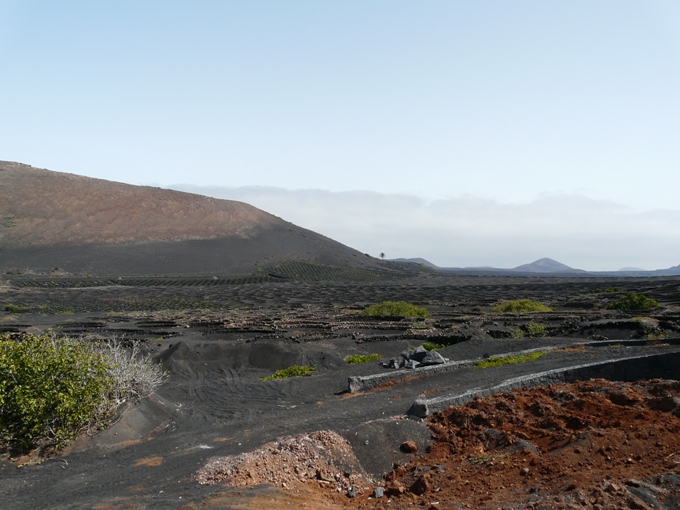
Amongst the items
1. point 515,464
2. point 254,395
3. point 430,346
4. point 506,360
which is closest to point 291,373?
point 254,395

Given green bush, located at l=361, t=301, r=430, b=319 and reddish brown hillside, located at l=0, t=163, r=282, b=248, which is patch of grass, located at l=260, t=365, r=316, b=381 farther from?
reddish brown hillside, located at l=0, t=163, r=282, b=248

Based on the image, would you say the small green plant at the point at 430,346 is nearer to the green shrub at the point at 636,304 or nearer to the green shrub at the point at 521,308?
the green shrub at the point at 521,308

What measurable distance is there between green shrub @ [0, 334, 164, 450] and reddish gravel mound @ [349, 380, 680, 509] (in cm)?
653

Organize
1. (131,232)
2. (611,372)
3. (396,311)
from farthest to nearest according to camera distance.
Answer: (131,232) → (396,311) → (611,372)

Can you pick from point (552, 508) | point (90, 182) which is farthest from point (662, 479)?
point (90, 182)

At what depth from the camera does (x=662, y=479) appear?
7.13 meters

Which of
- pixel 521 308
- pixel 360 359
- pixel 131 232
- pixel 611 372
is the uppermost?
pixel 131 232

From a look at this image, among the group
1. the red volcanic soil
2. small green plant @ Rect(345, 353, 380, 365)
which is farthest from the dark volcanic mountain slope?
the red volcanic soil

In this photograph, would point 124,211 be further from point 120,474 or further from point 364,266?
point 120,474

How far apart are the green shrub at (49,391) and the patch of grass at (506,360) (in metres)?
10.7

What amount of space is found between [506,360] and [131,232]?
308 ft

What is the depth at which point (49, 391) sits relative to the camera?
11.6 metres

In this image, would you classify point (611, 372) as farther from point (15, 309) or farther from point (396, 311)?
point (15, 309)

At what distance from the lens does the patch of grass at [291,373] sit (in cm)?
1983
